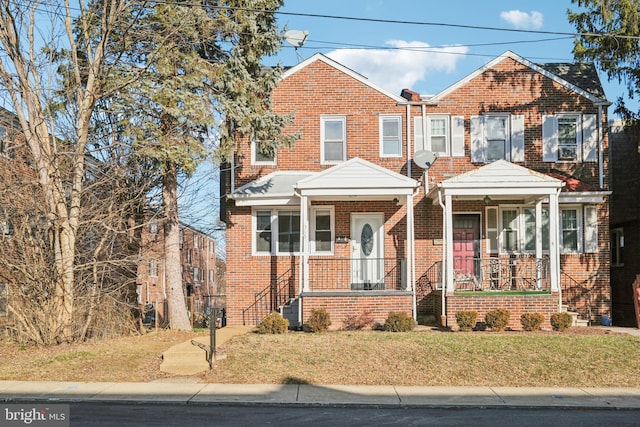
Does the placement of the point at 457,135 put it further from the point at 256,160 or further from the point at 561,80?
the point at 256,160

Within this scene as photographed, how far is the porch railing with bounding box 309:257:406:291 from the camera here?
62.1 feet

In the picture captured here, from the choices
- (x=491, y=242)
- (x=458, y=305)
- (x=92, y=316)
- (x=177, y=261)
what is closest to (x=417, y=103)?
(x=491, y=242)

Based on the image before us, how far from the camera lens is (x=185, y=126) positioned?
54.6ft

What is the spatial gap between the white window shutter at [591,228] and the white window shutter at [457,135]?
4051 mm

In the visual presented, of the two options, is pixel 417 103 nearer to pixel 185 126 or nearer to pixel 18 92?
pixel 185 126

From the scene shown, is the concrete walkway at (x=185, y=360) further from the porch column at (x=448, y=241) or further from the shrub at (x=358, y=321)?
the porch column at (x=448, y=241)

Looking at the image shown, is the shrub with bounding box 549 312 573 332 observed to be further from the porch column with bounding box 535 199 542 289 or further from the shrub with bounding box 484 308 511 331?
the porch column with bounding box 535 199 542 289

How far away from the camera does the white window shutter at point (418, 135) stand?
782 inches

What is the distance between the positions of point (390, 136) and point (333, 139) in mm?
1699

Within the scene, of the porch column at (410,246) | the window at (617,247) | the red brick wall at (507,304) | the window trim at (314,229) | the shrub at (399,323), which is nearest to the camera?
the shrub at (399,323)

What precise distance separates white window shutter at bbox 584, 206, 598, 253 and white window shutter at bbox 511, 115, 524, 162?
2.53m

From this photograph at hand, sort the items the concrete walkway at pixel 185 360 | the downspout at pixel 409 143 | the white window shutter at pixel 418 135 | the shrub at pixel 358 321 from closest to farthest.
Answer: the concrete walkway at pixel 185 360 < the shrub at pixel 358 321 < the downspout at pixel 409 143 < the white window shutter at pixel 418 135

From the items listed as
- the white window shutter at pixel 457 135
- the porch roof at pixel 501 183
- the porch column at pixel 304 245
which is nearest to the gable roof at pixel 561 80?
the white window shutter at pixel 457 135

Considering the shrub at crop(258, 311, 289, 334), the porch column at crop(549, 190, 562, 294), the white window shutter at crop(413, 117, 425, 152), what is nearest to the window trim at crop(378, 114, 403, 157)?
the white window shutter at crop(413, 117, 425, 152)
